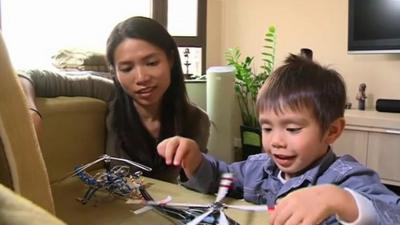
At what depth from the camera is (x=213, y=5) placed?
12.6ft

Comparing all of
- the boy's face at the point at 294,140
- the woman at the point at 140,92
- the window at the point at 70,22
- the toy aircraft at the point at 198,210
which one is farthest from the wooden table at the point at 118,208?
the window at the point at 70,22

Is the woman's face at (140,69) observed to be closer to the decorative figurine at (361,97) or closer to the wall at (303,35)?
the wall at (303,35)

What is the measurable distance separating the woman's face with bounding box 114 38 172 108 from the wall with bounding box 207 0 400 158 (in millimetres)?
2005

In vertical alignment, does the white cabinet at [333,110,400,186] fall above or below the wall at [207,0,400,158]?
below

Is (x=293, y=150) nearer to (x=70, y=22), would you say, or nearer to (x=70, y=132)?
(x=70, y=132)

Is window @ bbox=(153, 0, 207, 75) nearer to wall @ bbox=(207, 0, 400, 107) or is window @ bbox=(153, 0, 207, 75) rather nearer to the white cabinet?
wall @ bbox=(207, 0, 400, 107)

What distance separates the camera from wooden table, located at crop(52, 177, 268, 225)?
0.68 metres

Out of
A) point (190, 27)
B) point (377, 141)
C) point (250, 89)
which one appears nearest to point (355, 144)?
point (377, 141)

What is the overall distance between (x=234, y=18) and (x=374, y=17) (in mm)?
1306

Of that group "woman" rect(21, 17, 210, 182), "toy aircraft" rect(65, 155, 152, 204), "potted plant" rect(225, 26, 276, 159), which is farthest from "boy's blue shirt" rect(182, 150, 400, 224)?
"potted plant" rect(225, 26, 276, 159)

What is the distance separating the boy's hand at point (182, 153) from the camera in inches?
31.8

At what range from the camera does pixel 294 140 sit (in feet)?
2.49

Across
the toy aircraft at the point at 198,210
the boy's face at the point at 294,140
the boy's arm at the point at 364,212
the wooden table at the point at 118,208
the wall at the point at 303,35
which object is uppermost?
the wall at the point at 303,35

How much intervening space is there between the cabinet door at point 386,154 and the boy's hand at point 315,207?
2.12 meters
